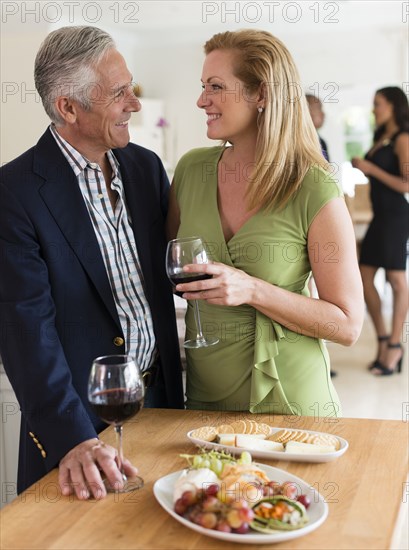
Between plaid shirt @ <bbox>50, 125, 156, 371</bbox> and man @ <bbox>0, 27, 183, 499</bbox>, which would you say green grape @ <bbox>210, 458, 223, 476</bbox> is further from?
plaid shirt @ <bbox>50, 125, 156, 371</bbox>

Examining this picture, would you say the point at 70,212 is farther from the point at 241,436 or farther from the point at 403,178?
the point at 403,178

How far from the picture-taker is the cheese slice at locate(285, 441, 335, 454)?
1.50m

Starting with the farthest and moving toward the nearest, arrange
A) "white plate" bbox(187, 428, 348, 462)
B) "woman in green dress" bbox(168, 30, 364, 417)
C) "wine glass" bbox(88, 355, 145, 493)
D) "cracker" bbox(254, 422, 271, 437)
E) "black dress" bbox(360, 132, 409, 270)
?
"black dress" bbox(360, 132, 409, 270)
"woman in green dress" bbox(168, 30, 364, 417)
"cracker" bbox(254, 422, 271, 437)
"white plate" bbox(187, 428, 348, 462)
"wine glass" bbox(88, 355, 145, 493)

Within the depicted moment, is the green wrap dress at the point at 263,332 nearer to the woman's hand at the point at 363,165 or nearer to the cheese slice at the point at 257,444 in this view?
the cheese slice at the point at 257,444

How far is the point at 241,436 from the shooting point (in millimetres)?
1552

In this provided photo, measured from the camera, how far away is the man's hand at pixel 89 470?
4.57ft

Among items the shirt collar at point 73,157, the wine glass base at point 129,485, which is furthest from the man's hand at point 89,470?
the shirt collar at point 73,157

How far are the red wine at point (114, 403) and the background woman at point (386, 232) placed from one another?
4.34 metres

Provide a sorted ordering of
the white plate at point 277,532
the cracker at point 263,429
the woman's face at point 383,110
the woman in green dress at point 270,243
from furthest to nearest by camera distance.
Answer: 1. the woman's face at point 383,110
2. the woman in green dress at point 270,243
3. the cracker at point 263,429
4. the white plate at point 277,532

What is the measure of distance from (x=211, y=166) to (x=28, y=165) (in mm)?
468

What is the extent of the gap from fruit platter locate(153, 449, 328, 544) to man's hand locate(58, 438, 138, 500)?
9 centimetres

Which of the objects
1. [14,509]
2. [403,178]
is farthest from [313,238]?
[403,178]

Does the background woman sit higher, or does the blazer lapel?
the blazer lapel

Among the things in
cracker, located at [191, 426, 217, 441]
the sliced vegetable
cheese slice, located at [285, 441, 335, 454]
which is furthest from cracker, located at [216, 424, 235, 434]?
the sliced vegetable
